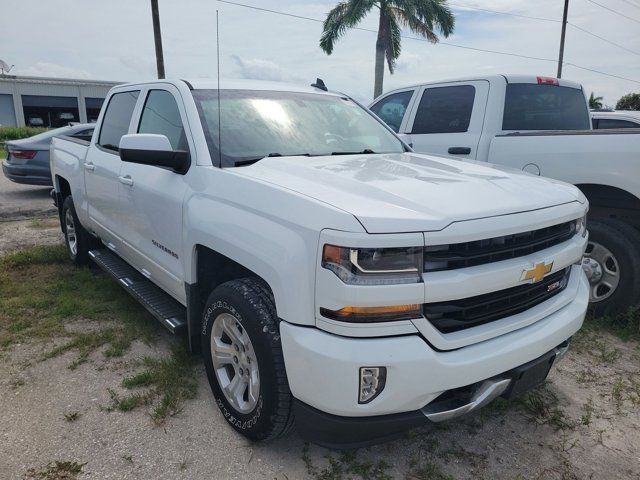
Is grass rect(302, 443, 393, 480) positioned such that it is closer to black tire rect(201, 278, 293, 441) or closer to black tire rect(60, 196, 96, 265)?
black tire rect(201, 278, 293, 441)

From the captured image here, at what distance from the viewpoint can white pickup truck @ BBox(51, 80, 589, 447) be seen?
6.46 feet

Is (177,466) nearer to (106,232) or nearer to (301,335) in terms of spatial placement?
(301,335)

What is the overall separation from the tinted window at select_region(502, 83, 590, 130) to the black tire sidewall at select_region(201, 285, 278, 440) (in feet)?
12.5

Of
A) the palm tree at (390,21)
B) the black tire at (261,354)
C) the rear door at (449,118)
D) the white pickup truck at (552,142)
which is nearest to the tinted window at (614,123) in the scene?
the white pickup truck at (552,142)

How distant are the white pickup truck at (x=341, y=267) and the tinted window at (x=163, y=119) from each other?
2 centimetres

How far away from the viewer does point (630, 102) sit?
3359 cm

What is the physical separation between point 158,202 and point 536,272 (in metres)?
2.28

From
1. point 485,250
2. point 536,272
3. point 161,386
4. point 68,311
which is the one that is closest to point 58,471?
point 161,386

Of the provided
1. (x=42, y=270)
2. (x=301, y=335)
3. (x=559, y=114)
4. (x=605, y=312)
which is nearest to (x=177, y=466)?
(x=301, y=335)

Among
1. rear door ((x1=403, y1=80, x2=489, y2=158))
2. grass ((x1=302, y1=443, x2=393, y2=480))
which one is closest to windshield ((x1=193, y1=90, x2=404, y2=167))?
rear door ((x1=403, y1=80, x2=489, y2=158))

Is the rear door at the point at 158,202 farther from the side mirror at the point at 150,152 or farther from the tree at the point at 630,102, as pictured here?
the tree at the point at 630,102

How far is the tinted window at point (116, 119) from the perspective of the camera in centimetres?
420

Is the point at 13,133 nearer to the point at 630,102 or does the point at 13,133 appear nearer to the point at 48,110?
the point at 48,110

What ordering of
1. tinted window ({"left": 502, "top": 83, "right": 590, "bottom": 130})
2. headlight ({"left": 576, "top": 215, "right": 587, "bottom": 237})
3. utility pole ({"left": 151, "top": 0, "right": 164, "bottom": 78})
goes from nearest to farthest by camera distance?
headlight ({"left": 576, "top": 215, "right": 587, "bottom": 237}) → tinted window ({"left": 502, "top": 83, "right": 590, "bottom": 130}) → utility pole ({"left": 151, "top": 0, "right": 164, "bottom": 78})
